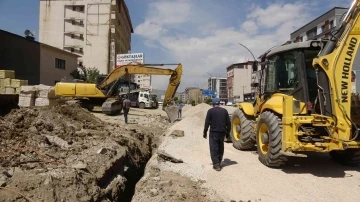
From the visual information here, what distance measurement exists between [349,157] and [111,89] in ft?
48.5

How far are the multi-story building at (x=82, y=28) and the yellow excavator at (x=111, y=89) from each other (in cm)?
2912

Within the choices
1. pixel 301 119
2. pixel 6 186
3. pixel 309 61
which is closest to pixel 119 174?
pixel 6 186

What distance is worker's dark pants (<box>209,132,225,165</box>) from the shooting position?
21.9 ft

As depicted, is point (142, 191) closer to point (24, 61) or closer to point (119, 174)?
point (119, 174)

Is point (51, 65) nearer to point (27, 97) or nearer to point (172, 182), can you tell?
point (27, 97)

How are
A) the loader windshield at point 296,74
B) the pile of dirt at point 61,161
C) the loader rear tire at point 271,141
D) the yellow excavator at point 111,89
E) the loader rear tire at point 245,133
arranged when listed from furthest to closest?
the yellow excavator at point 111,89, the loader rear tire at point 245,133, the loader windshield at point 296,74, the loader rear tire at point 271,141, the pile of dirt at point 61,161

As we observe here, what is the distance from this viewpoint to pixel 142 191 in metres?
5.63

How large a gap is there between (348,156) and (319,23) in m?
42.3

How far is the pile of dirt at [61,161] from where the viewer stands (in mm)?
4664

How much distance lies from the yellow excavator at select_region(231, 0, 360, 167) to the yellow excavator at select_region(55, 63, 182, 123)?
11714 mm

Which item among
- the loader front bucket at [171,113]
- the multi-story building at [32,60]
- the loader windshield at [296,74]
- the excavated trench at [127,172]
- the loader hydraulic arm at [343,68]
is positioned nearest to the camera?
the loader hydraulic arm at [343,68]

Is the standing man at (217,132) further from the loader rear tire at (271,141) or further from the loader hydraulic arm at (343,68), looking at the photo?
the loader hydraulic arm at (343,68)

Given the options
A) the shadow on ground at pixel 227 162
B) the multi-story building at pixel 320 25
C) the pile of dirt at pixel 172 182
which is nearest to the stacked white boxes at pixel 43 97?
the pile of dirt at pixel 172 182

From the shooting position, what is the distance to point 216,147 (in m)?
6.74
